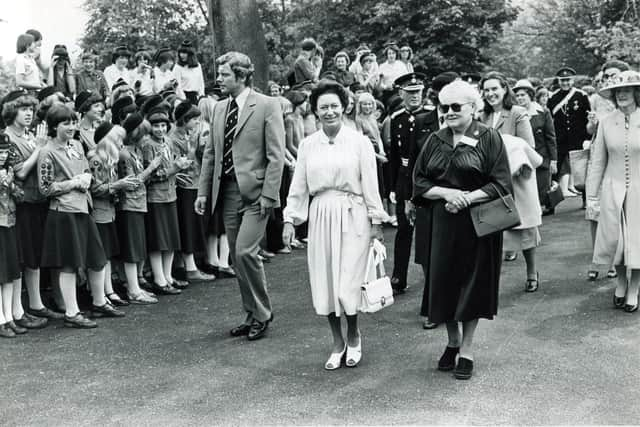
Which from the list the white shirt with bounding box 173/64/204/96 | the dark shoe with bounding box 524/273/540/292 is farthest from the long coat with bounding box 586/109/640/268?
the white shirt with bounding box 173/64/204/96

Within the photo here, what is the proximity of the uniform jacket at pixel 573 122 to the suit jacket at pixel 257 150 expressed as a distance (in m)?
8.88

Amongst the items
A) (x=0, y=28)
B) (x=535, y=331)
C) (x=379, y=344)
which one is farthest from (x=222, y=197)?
(x=0, y=28)

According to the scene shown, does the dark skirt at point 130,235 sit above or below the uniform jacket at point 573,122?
below

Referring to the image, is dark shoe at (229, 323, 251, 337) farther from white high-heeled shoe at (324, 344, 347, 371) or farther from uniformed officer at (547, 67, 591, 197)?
uniformed officer at (547, 67, 591, 197)

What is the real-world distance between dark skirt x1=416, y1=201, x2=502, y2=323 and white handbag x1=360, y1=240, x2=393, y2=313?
0.36 metres

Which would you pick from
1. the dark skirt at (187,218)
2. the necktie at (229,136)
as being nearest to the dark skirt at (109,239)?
the dark skirt at (187,218)

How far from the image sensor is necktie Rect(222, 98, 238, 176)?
7070 mm

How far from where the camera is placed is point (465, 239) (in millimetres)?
5738

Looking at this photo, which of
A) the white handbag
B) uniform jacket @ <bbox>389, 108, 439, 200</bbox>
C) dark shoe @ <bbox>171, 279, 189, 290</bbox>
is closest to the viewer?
the white handbag

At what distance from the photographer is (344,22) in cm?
3744

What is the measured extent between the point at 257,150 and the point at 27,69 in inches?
230

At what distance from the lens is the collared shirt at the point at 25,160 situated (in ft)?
24.3

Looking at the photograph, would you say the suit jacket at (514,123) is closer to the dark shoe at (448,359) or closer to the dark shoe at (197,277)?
the dark shoe at (448,359)

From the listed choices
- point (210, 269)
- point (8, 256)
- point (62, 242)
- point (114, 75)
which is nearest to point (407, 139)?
point (210, 269)
